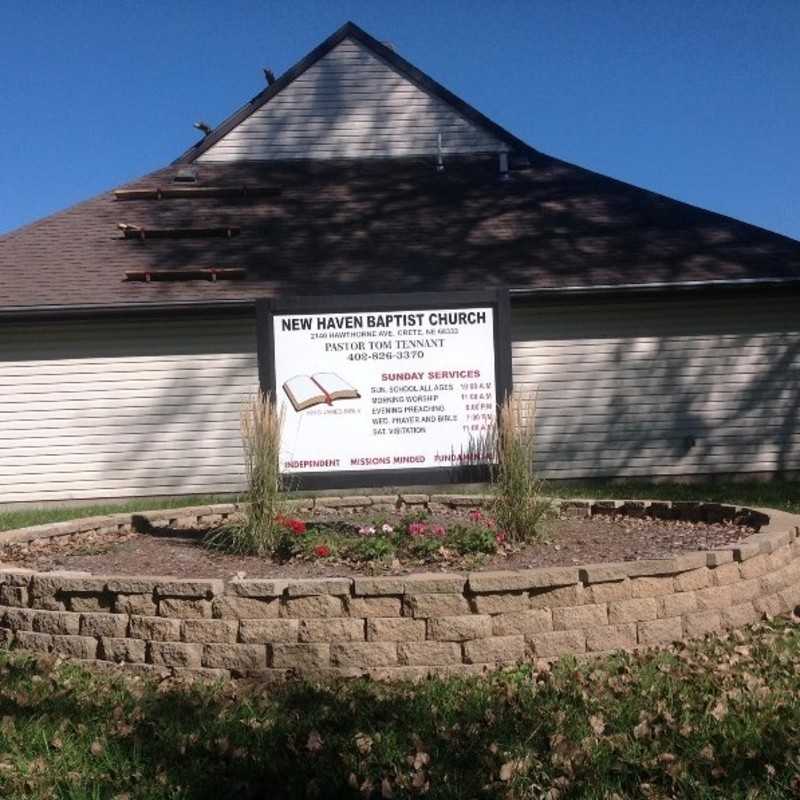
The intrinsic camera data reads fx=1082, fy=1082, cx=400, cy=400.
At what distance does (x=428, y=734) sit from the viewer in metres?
4.61

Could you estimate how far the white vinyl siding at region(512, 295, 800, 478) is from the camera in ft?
48.9

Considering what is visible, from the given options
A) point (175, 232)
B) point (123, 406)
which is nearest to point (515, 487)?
point (123, 406)

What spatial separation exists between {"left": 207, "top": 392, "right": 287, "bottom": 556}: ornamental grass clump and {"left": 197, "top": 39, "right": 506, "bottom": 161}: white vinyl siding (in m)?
11.8

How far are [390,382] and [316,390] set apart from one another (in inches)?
21.3

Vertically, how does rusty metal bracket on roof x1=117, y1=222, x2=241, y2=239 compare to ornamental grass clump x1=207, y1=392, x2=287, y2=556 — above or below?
above

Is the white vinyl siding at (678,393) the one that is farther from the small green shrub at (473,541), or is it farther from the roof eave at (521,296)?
the small green shrub at (473,541)

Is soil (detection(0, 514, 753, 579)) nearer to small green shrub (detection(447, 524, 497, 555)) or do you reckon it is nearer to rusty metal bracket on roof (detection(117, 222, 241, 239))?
small green shrub (detection(447, 524, 497, 555))

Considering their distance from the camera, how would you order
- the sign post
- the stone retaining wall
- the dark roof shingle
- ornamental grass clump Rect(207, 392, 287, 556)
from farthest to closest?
the dark roof shingle, the sign post, ornamental grass clump Rect(207, 392, 287, 556), the stone retaining wall

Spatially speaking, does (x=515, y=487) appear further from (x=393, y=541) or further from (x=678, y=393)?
(x=678, y=393)

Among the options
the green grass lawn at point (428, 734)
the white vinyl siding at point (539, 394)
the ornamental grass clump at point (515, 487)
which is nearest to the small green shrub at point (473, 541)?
the ornamental grass clump at point (515, 487)

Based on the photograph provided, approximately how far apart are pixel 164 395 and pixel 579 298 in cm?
573

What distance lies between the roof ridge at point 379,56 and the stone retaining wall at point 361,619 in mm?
13084

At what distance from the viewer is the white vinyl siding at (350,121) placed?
59.0 ft

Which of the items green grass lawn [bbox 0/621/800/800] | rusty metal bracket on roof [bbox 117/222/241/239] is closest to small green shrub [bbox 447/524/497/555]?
green grass lawn [bbox 0/621/800/800]
